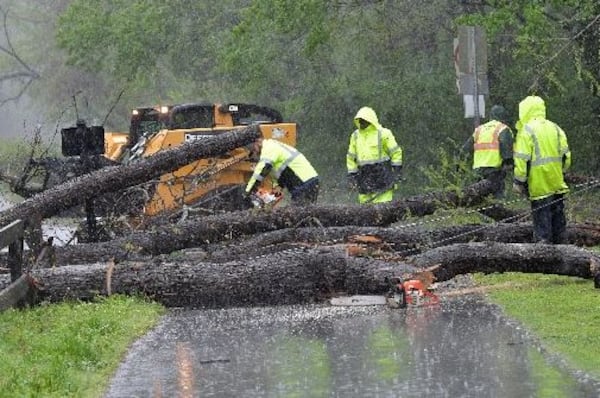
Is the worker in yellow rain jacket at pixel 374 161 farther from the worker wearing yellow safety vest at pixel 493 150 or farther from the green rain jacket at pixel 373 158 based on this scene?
the worker wearing yellow safety vest at pixel 493 150

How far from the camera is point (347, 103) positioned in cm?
3253

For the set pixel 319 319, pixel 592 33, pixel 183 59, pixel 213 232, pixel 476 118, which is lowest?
pixel 319 319

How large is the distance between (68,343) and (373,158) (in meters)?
9.38

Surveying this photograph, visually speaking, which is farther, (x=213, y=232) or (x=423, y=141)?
(x=423, y=141)

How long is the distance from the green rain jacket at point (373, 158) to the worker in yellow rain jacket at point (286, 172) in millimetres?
799

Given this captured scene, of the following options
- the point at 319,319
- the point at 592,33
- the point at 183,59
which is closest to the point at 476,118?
the point at 592,33

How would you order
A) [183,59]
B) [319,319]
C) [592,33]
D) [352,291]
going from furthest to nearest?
[183,59], [592,33], [352,291], [319,319]

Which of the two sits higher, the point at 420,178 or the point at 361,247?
the point at 420,178

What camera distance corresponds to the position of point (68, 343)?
10.7m

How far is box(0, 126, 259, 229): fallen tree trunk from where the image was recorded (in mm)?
16312

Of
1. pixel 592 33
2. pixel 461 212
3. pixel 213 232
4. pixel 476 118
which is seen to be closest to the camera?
pixel 213 232

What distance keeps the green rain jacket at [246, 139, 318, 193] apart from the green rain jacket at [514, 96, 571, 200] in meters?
4.39

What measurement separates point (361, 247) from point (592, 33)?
34.2 feet

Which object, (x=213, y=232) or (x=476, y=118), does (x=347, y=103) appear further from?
(x=213, y=232)
